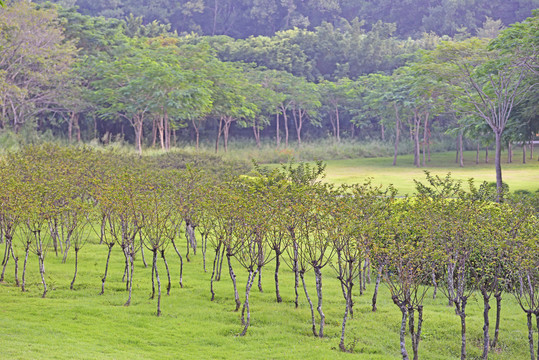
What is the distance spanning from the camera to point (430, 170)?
3888 cm

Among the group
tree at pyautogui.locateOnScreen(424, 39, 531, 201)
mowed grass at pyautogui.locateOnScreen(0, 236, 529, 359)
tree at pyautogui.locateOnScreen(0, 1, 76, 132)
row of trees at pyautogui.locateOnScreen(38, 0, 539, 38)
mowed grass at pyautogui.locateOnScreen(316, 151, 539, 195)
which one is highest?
row of trees at pyautogui.locateOnScreen(38, 0, 539, 38)

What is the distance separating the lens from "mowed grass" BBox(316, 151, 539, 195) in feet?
96.8

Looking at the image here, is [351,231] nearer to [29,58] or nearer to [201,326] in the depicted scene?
[201,326]

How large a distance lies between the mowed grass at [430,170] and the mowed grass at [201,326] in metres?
14.9

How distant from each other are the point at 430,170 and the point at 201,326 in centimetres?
3175

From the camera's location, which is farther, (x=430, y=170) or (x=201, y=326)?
(x=430, y=170)

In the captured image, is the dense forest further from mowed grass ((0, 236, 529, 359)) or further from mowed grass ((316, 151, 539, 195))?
mowed grass ((0, 236, 529, 359))

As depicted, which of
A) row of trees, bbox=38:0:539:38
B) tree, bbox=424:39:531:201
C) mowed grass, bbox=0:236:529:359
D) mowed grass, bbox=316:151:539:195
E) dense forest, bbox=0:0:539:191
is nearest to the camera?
mowed grass, bbox=0:236:529:359

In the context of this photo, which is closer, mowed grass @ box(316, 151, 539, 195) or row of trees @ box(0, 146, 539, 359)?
row of trees @ box(0, 146, 539, 359)

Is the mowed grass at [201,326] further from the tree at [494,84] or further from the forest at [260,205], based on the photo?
the tree at [494,84]

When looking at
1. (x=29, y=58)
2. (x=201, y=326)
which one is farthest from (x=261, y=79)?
(x=201, y=326)

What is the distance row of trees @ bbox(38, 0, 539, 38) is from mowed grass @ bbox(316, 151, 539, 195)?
29149 millimetres

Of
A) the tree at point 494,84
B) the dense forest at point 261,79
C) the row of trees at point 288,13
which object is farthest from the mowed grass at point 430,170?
the row of trees at point 288,13

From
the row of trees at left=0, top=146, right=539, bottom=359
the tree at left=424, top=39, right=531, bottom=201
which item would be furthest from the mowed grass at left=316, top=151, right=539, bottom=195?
the row of trees at left=0, top=146, right=539, bottom=359
